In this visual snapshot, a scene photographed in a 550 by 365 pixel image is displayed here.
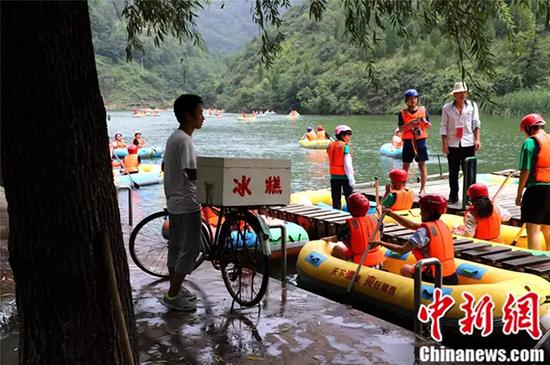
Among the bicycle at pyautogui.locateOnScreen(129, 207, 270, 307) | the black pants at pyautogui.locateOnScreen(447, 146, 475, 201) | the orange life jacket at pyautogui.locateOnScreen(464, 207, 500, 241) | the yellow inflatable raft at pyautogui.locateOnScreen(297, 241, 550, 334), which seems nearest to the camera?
the bicycle at pyautogui.locateOnScreen(129, 207, 270, 307)

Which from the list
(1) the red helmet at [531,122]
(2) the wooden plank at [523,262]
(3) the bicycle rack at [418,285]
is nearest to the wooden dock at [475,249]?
(2) the wooden plank at [523,262]

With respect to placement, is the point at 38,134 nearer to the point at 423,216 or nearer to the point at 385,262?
the point at 423,216

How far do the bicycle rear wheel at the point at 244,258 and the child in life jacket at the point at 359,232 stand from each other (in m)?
1.29

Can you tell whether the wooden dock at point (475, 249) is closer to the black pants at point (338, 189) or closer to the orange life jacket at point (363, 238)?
the black pants at point (338, 189)

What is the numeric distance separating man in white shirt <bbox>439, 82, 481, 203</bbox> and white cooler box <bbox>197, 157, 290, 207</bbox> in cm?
424

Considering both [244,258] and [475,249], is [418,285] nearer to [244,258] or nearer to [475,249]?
[244,258]

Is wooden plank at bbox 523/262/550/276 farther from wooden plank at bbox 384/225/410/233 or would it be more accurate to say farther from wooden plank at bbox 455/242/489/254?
wooden plank at bbox 384/225/410/233

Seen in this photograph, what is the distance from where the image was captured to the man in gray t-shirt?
409 cm

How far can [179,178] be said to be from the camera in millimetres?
4195

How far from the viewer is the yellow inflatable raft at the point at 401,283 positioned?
15.1 feet

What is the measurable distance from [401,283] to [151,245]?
7.98 ft

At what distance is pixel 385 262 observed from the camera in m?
6.12

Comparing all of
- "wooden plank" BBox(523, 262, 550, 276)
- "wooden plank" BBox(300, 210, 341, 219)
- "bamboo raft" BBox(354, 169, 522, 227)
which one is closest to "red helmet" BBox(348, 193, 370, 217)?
"wooden plank" BBox(523, 262, 550, 276)

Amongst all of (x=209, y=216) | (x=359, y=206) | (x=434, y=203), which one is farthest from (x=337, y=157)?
(x=434, y=203)
